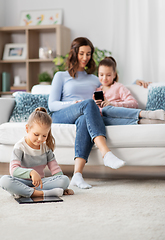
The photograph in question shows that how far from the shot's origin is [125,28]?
4.28m

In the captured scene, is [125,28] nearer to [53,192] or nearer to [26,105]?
[26,105]

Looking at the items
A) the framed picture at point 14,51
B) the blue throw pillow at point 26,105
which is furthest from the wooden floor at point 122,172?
the framed picture at point 14,51

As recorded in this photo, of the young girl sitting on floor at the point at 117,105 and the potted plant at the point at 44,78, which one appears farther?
the potted plant at the point at 44,78

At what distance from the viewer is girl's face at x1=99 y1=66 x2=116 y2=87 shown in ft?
8.39

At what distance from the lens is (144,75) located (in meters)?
4.18

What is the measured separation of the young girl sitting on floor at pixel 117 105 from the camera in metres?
2.25

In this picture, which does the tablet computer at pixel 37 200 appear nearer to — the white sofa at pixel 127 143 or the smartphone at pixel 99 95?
the white sofa at pixel 127 143

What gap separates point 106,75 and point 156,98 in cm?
42

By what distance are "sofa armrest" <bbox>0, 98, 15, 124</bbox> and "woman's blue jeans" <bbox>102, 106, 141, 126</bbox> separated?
78cm

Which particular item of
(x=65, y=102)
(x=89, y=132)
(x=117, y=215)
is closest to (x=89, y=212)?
(x=117, y=215)

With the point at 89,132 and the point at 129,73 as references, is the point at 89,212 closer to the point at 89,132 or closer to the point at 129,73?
the point at 89,132

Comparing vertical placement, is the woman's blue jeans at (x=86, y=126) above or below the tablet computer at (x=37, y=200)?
above

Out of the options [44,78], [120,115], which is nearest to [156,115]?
[120,115]

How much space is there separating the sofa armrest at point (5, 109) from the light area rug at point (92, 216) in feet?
3.08
